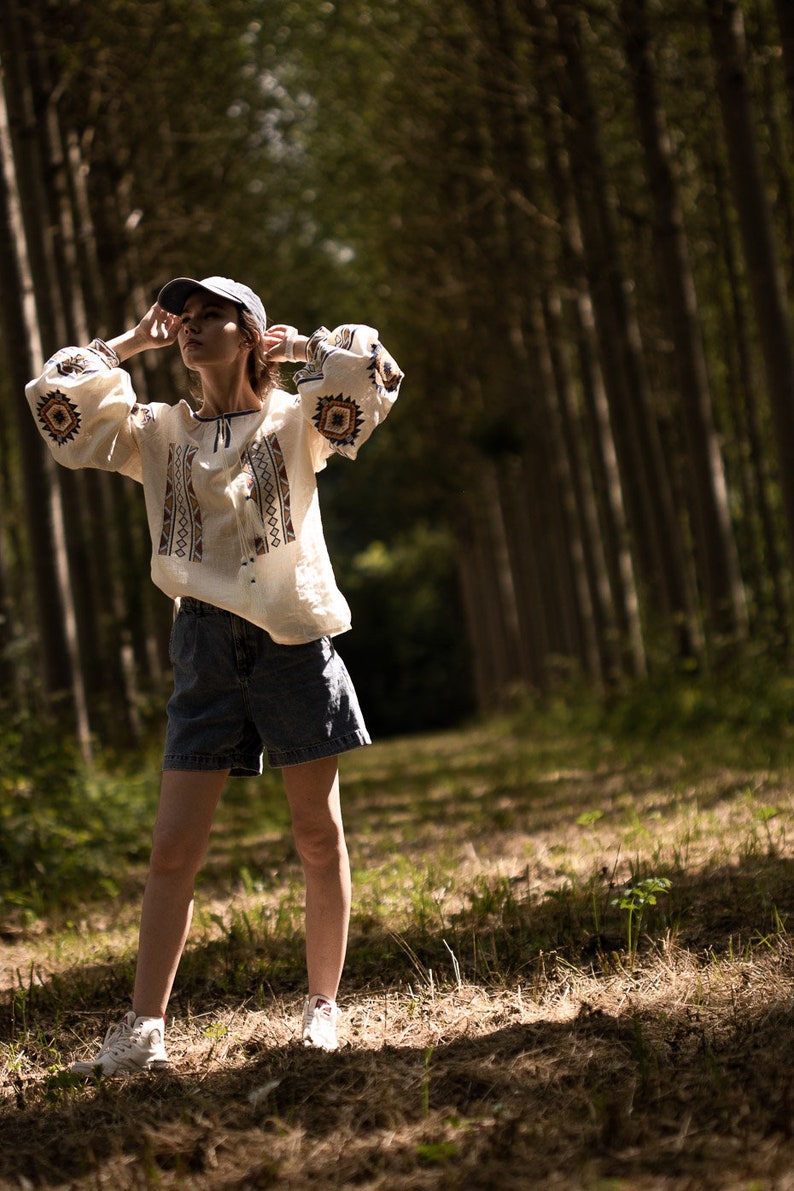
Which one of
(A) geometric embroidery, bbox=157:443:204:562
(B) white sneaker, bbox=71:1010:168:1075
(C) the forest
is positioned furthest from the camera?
(C) the forest

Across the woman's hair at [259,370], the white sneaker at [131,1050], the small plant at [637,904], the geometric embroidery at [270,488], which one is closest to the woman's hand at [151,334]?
the woman's hair at [259,370]

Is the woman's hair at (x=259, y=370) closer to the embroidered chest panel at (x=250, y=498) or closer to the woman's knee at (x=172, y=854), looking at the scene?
the embroidered chest panel at (x=250, y=498)

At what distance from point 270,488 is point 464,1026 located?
154 centimetres

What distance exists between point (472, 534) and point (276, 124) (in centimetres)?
1381

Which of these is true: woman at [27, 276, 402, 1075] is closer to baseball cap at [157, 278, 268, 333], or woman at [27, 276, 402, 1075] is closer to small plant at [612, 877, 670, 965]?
baseball cap at [157, 278, 268, 333]

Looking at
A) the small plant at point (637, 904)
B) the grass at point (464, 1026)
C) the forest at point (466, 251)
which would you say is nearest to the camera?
the grass at point (464, 1026)

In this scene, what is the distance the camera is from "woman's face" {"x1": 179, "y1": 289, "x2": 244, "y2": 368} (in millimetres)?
3531

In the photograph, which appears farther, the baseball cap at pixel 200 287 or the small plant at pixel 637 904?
the small plant at pixel 637 904

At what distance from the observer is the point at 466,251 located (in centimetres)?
1852

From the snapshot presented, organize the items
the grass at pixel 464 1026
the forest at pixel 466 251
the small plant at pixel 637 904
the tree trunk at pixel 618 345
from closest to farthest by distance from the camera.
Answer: the grass at pixel 464 1026, the small plant at pixel 637 904, the forest at pixel 466 251, the tree trunk at pixel 618 345

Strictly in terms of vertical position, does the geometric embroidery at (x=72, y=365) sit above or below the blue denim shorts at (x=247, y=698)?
above

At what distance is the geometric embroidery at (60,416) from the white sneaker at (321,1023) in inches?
64.8

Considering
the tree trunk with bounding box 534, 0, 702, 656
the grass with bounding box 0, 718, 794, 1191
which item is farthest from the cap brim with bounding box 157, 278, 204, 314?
the tree trunk with bounding box 534, 0, 702, 656

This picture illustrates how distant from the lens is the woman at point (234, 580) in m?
3.41
